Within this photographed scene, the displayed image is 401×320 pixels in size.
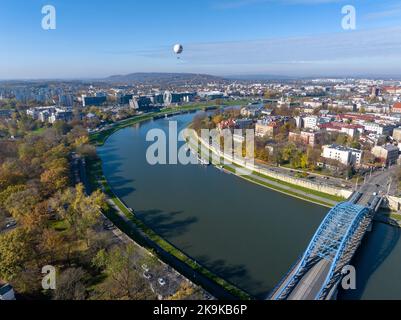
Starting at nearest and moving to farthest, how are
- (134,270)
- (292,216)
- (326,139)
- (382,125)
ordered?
(134,270), (292,216), (326,139), (382,125)

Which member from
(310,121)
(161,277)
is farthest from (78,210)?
(310,121)

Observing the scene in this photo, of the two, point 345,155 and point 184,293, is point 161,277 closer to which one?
point 184,293

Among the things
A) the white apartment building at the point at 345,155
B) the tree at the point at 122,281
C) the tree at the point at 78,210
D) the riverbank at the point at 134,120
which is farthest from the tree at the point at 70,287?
the riverbank at the point at 134,120

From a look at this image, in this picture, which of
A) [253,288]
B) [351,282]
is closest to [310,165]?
[351,282]

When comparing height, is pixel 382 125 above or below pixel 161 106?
below

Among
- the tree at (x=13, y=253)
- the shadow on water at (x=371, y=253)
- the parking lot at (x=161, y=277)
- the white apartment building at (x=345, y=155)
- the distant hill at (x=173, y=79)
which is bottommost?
the shadow on water at (x=371, y=253)

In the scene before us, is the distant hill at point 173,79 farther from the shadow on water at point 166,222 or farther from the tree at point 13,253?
the tree at point 13,253
